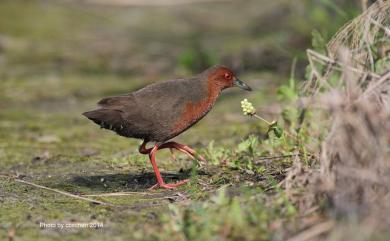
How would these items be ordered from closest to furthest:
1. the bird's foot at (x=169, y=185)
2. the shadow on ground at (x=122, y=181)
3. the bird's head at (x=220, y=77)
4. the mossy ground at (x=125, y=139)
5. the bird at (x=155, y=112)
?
the mossy ground at (x=125, y=139)
the bird's foot at (x=169, y=185)
the shadow on ground at (x=122, y=181)
the bird at (x=155, y=112)
the bird's head at (x=220, y=77)

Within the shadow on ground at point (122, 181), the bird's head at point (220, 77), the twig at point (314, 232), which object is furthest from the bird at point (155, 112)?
the twig at point (314, 232)

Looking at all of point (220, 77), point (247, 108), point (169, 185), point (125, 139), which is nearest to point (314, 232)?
point (247, 108)

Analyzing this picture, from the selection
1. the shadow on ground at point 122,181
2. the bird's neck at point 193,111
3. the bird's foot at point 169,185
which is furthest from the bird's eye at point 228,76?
the bird's foot at point 169,185

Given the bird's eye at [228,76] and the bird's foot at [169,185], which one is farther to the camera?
the bird's eye at [228,76]

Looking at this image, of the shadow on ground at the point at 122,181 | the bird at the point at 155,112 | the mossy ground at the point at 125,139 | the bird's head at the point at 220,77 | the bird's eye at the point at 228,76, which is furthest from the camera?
the bird's eye at the point at 228,76

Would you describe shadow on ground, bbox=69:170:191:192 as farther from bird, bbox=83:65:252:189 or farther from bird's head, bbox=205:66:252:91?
bird's head, bbox=205:66:252:91

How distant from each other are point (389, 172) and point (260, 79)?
7.28 metres

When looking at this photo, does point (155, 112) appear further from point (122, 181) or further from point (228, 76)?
point (228, 76)

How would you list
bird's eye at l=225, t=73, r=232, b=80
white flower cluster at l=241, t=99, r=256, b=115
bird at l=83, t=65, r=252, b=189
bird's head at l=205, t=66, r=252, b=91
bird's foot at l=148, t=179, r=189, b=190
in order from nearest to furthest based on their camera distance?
1. white flower cluster at l=241, t=99, r=256, b=115
2. bird's foot at l=148, t=179, r=189, b=190
3. bird at l=83, t=65, r=252, b=189
4. bird's head at l=205, t=66, r=252, b=91
5. bird's eye at l=225, t=73, r=232, b=80

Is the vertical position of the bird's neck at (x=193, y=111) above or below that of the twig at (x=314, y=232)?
above

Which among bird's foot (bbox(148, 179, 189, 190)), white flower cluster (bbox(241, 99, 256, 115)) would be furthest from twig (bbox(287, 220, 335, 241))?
bird's foot (bbox(148, 179, 189, 190))

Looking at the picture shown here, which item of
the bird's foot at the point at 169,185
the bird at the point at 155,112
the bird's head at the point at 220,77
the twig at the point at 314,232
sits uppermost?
the bird's head at the point at 220,77

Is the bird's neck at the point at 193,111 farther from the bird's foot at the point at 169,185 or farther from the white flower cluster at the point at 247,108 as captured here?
the white flower cluster at the point at 247,108

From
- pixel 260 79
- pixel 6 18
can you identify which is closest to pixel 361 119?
pixel 260 79
